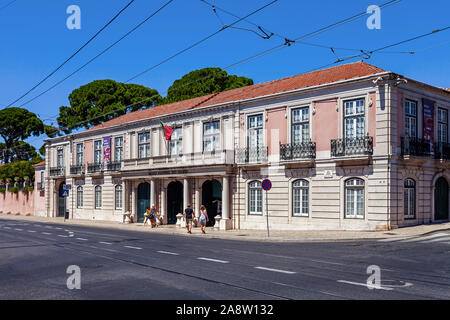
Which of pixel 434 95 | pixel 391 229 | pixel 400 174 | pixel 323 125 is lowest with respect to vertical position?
pixel 391 229

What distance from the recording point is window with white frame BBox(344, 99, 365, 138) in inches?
933

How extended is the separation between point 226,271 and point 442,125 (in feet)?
61.8

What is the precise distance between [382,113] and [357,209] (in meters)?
4.78

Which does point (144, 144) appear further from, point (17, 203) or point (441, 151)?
point (17, 203)

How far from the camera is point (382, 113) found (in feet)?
74.8

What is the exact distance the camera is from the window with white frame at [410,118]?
23.7m

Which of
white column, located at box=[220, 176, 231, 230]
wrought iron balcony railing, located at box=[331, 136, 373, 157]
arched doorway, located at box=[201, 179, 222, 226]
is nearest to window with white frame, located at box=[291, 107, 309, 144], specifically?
wrought iron balcony railing, located at box=[331, 136, 373, 157]

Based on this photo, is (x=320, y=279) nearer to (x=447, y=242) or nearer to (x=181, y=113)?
(x=447, y=242)

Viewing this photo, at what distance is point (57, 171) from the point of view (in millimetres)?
46875

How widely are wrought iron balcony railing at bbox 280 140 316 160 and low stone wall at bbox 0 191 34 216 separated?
35916 mm

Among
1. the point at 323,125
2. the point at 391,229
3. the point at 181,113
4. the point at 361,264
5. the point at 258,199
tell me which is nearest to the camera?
the point at 361,264

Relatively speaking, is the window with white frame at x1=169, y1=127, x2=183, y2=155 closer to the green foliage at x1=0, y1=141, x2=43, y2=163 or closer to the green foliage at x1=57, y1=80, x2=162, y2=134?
the green foliage at x1=57, y1=80, x2=162, y2=134
